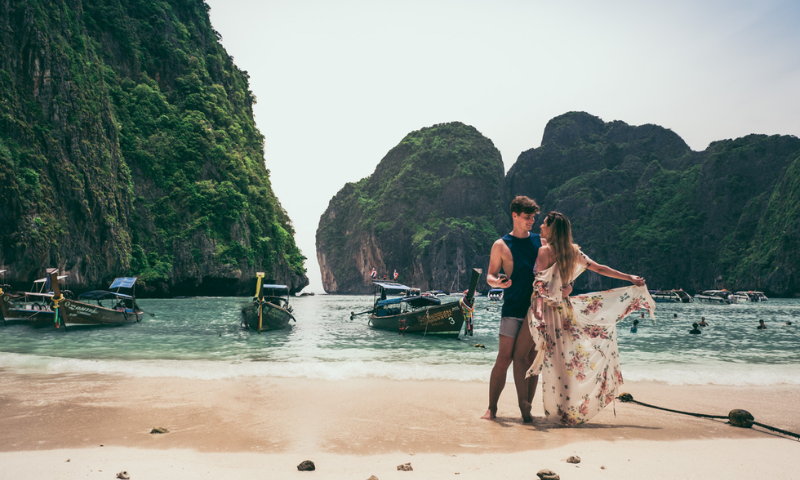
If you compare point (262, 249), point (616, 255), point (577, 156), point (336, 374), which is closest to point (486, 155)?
point (577, 156)

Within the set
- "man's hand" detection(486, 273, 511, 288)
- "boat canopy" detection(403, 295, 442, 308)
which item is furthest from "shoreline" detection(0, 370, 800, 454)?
"boat canopy" detection(403, 295, 442, 308)

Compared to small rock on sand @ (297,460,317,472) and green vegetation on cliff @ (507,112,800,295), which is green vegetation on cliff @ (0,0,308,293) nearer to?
small rock on sand @ (297,460,317,472)

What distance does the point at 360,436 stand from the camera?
4258 millimetres

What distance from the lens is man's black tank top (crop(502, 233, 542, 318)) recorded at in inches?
167

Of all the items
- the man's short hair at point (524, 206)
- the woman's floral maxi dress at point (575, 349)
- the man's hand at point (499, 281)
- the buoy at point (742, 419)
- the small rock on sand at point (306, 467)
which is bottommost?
the small rock on sand at point (306, 467)

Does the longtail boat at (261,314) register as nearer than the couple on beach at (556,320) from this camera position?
No

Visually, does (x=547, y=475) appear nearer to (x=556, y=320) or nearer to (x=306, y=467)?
(x=556, y=320)

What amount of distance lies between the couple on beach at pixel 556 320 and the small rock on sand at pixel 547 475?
1136 millimetres

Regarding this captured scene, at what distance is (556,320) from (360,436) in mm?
2142

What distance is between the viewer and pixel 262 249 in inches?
2325

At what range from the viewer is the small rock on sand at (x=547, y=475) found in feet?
9.83

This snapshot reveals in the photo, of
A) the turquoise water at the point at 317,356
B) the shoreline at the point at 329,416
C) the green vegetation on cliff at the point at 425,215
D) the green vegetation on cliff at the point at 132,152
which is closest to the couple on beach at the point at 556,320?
the shoreline at the point at 329,416

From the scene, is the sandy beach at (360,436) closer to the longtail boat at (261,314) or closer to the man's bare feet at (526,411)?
the man's bare feet at (526,411)

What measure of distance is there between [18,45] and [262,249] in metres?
31.9
